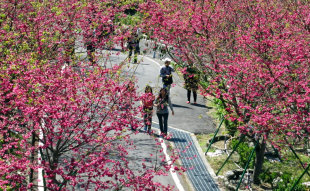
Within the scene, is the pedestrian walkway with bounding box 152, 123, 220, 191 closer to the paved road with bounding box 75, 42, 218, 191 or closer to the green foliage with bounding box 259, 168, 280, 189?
the paved road with bounding box 75, 42, 218, 191

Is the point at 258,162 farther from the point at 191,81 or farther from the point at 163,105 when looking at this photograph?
the point at 191,81

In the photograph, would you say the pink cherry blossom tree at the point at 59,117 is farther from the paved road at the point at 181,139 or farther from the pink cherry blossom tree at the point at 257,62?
the pink cherry blossom tree at the point at 257,62

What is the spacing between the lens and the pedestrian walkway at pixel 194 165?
12.7m

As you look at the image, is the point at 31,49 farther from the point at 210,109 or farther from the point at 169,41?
the point at 210,109

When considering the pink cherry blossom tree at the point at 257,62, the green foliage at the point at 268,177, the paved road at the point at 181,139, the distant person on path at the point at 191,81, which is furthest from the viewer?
the distant person on path at the point at 191,81

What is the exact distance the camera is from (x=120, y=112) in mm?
9289

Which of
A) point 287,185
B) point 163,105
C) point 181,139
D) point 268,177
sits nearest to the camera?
point 287,185

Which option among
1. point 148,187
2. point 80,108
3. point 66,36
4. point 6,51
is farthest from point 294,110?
point 66,36

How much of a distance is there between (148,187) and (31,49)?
222 inches

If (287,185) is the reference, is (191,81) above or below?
above

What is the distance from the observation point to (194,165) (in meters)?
14.0

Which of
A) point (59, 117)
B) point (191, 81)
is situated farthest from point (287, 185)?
point (59, 117)

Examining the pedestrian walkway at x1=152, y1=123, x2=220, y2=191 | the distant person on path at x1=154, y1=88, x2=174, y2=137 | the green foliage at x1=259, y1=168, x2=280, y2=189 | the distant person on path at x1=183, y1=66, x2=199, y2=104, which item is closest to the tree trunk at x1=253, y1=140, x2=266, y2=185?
the green foliage at x1=259, y1=168, x2=280, y2=189

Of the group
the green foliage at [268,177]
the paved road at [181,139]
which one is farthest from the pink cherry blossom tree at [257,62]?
the paved road at [181,139]
